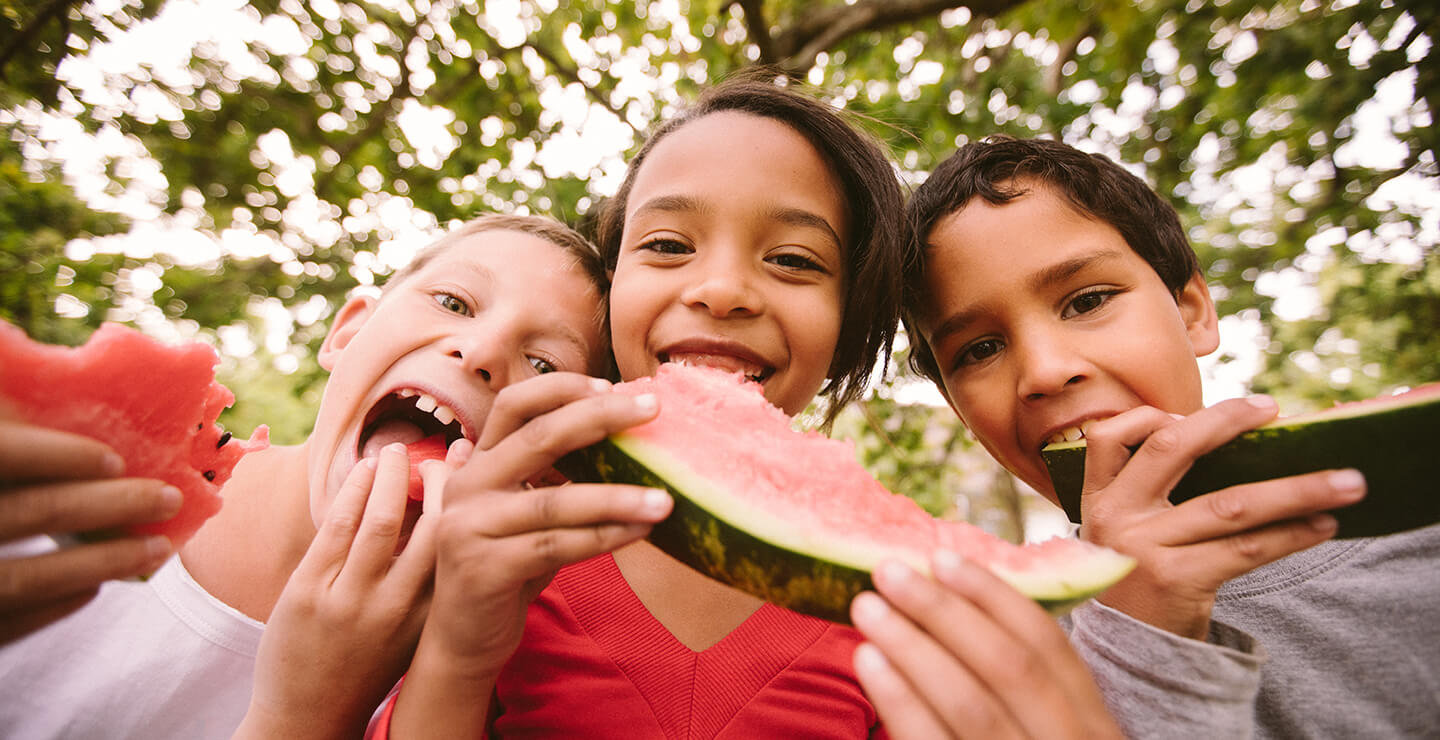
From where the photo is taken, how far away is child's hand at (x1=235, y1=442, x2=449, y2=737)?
1234mm

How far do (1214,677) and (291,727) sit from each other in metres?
1.82

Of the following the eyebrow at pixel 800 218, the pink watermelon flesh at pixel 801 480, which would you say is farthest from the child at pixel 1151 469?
the eyebrow at pixel 800 218

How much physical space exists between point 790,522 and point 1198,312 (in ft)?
6.60

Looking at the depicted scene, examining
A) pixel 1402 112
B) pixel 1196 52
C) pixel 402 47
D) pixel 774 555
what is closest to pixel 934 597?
pixel 774 555

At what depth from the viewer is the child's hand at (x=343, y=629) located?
123 cm

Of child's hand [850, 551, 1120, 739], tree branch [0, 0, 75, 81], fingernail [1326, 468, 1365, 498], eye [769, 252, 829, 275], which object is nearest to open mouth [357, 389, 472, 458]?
eye [769, 252, 829, 275]

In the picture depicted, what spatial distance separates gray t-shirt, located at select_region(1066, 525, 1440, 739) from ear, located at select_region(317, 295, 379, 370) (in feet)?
8.37

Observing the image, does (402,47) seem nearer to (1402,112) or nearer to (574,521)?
(574,521)

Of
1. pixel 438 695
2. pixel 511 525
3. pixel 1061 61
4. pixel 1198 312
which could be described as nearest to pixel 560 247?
pixel 511 525

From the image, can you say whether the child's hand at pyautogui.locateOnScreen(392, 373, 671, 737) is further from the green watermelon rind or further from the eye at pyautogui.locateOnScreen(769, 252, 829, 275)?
the eye at pyautogui.locateOnScreen(769, 252, 829, 275)

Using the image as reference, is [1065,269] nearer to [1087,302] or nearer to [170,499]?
[1087,302]

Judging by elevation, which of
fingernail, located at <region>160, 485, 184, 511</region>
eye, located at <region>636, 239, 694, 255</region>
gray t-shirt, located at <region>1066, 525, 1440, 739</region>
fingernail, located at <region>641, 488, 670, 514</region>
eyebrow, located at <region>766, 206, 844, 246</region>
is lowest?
gray t-shirt, located at <region>1066, 525, 1440, 739</region>

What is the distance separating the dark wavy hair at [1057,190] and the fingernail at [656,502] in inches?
57.4

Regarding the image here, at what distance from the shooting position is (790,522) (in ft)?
3.41
